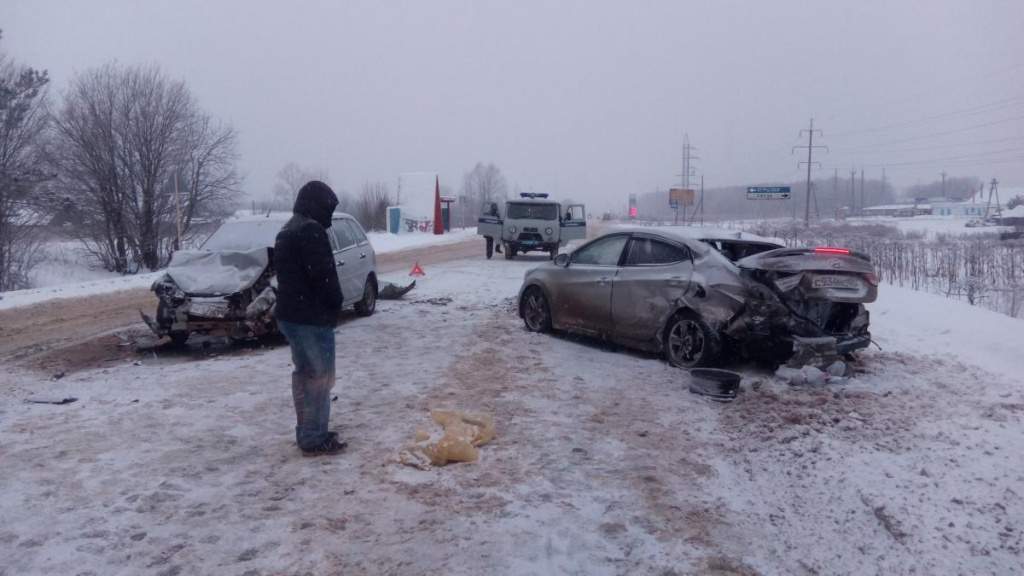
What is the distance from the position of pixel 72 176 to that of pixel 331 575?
2968 centimetres

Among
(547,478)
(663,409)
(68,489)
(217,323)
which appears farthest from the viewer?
(217,323)

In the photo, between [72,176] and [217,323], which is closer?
[217,323]

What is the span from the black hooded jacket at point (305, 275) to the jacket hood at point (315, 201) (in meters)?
0.01

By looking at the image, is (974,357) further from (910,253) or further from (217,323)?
(910,253)

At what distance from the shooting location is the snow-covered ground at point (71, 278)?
1647 centimetres

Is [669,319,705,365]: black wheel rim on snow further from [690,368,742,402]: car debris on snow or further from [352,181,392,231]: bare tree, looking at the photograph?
[352,181,392,231]: bare tree

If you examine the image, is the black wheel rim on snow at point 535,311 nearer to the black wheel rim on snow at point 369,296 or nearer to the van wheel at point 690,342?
the van wheel at point 690,342

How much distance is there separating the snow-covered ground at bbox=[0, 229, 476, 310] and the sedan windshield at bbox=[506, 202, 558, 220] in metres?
9.45

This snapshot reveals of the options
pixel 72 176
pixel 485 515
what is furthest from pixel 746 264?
pixel 72 176

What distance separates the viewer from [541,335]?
10008 millimetres

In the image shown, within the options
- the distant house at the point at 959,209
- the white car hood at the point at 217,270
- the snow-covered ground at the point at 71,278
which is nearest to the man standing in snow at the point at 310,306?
the white car hood at the point at 217,270

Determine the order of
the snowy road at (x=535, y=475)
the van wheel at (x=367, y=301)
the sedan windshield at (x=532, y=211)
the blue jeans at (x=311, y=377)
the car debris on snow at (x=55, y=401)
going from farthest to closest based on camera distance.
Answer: the sedan windshield at (x=532, y=211), the van wheel at (x=367, y=301), the car debris on snow at (x=55, y=401), the blue jeans at (x=311, y=377), the snowy road at (x=535, y=475)

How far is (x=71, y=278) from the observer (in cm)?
2873

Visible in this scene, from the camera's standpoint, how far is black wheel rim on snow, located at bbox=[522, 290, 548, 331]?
10.1 metres
